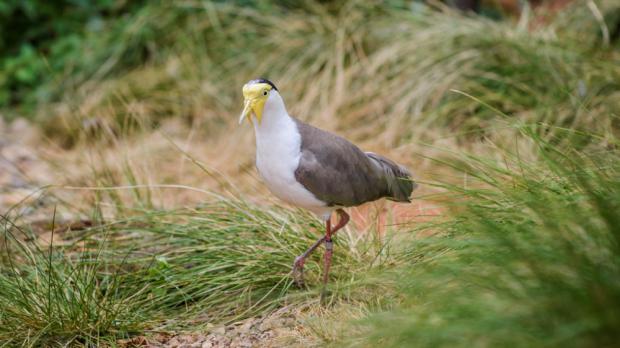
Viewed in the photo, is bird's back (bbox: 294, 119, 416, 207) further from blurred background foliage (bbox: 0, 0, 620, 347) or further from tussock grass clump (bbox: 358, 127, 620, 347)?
tussock grass clump (bbox: 358, 127, 620, 347)

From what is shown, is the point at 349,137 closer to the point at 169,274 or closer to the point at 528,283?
the point at 169,274

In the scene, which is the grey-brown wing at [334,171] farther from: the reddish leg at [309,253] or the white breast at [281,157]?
the reddish leg at [309,253]

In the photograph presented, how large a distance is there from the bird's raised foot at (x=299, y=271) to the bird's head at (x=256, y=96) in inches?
25.8

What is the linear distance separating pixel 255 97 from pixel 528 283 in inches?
54.4

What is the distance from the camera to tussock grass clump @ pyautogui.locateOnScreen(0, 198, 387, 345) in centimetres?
311

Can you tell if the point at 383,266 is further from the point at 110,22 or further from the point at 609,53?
the point at 110,22

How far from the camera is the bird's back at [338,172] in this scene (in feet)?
10.5

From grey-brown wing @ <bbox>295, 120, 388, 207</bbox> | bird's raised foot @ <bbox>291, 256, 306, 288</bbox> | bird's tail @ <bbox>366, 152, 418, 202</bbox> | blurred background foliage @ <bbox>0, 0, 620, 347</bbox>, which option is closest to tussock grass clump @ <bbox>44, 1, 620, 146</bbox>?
blurred background foliage @ <bbox>0, 0, 620, 347</bbox>

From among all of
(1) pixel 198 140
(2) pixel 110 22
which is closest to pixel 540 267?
(1) pixel 198 140

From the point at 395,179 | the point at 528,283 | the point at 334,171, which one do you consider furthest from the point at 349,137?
the point at 528,283

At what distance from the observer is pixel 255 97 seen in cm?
313

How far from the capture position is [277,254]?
3602 mm

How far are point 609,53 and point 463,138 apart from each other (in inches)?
48.3

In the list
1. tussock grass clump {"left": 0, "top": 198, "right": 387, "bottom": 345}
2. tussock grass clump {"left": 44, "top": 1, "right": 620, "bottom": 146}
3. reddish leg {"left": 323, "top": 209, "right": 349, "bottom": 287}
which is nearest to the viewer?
tussock grass clump {"left": 0, "top": 198, "right": 387, "bottom": 345}
